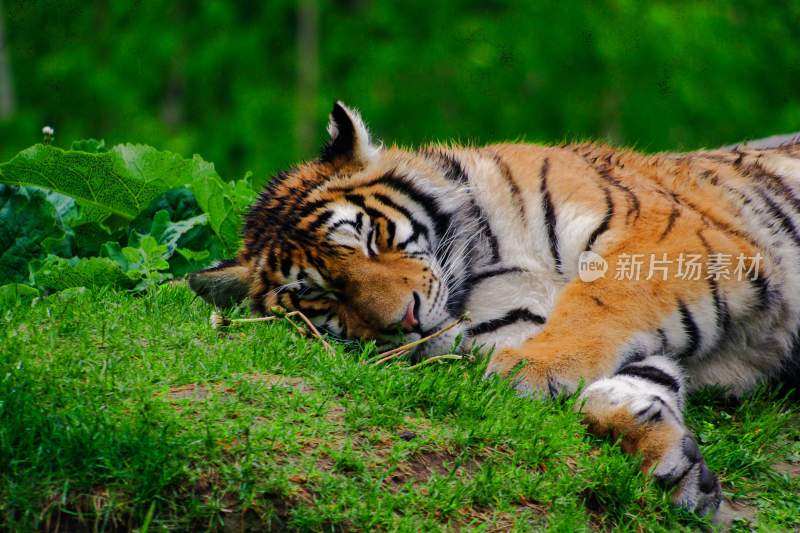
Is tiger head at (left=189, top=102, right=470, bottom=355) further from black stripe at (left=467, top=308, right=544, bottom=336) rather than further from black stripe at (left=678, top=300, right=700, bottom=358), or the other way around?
→ black stripe at (left=678, top=300, right=700, bottom=358)

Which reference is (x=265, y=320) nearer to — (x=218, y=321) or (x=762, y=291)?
(x=218, y=321)

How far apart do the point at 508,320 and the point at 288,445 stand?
4.74ft

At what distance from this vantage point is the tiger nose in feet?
12.7

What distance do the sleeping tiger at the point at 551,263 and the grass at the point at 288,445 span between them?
195 millimetres

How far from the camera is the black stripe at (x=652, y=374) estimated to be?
3742mm

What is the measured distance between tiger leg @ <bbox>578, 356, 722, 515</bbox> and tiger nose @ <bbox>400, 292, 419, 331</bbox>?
69 centimetres

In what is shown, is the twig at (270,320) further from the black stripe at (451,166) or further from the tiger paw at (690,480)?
the tiger paw at (690,480)

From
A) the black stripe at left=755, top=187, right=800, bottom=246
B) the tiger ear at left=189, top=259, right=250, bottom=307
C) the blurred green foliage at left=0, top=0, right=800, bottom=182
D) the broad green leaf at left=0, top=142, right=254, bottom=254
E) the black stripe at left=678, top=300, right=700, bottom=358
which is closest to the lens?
the black stripe at left=678, top=300, right=700, bottom=358

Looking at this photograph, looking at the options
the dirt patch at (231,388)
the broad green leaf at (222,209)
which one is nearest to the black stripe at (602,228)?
the dirt patch at (231,388)

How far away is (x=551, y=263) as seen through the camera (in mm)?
4254

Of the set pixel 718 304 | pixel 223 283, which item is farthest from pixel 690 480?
pixel 223 283

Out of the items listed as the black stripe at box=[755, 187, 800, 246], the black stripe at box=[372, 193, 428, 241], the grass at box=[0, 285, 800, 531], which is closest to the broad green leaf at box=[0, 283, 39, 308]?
the grass at box=[0, 285, 800, 531]

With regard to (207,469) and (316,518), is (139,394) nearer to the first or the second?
(207,469)

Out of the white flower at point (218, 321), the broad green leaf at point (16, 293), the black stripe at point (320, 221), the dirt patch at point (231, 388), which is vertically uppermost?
the black stripe at point (320, 221)
